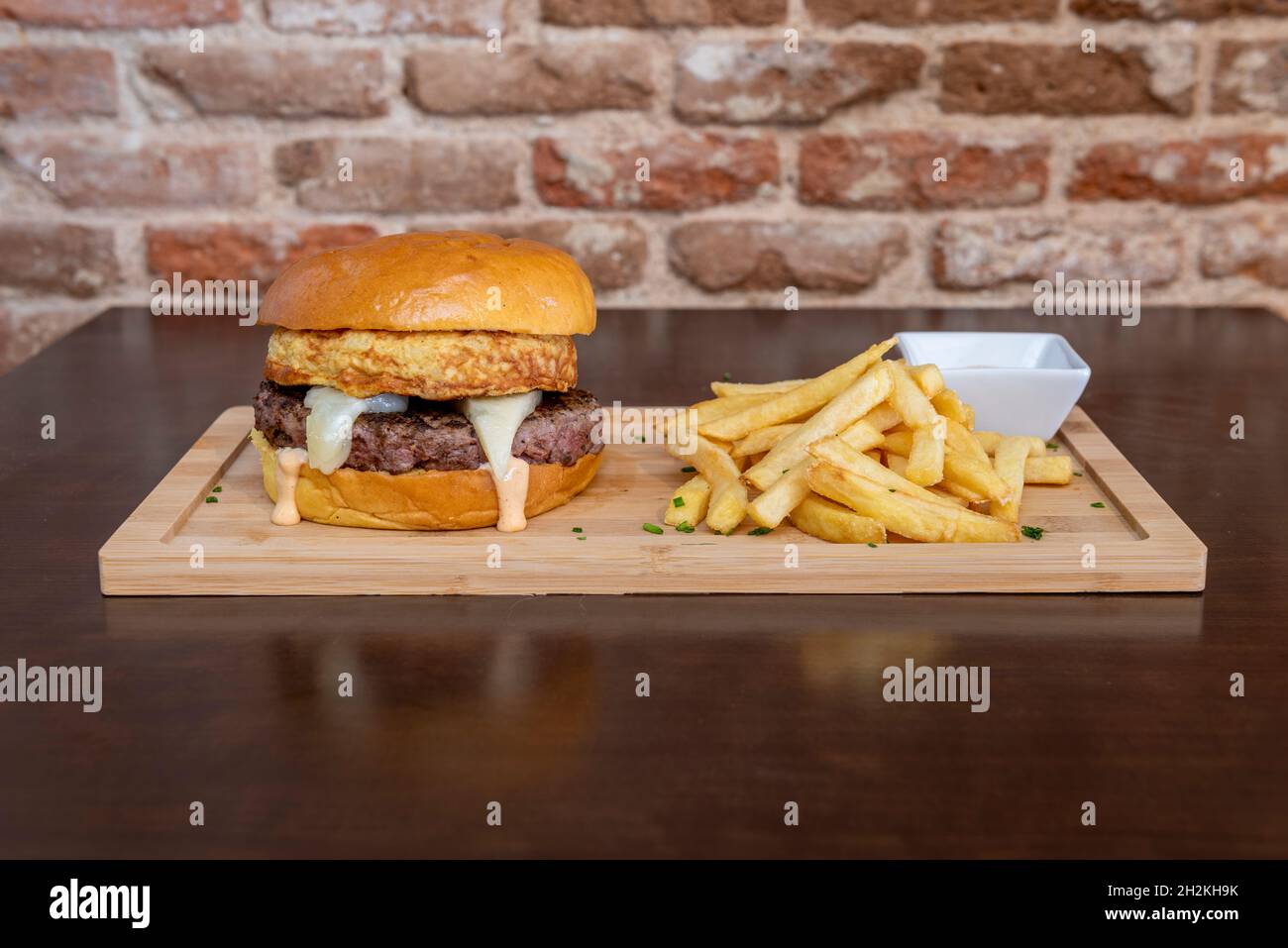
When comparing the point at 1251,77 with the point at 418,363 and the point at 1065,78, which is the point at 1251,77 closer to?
the point at 1065,78

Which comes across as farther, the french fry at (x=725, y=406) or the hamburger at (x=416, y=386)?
the french fry at (x=725, y=406)

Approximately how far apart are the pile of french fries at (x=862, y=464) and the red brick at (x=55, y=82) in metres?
2.52

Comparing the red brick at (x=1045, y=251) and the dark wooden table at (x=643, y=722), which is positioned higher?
the red brick at (x=1045, y=251)

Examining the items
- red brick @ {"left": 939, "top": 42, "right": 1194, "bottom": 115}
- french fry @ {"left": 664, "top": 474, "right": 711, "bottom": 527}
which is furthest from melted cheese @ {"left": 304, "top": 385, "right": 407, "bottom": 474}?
red brick @ {"left": 939, "top": 42, "right": 1194, "bottom": 115}

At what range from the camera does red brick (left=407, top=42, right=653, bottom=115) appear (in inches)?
153

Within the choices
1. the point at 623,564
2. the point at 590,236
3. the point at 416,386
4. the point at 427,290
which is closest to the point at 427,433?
the point at 416,386

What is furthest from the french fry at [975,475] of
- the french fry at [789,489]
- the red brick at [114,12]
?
the red brick at [114,12]

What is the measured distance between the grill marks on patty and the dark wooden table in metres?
A: 0.24

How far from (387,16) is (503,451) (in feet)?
7.66

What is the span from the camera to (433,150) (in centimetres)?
394

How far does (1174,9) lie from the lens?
386 cm

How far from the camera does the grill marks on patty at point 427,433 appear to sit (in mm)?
1939

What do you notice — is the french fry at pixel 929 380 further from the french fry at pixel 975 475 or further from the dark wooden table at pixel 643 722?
the dark wooden table at pixel 643 722
